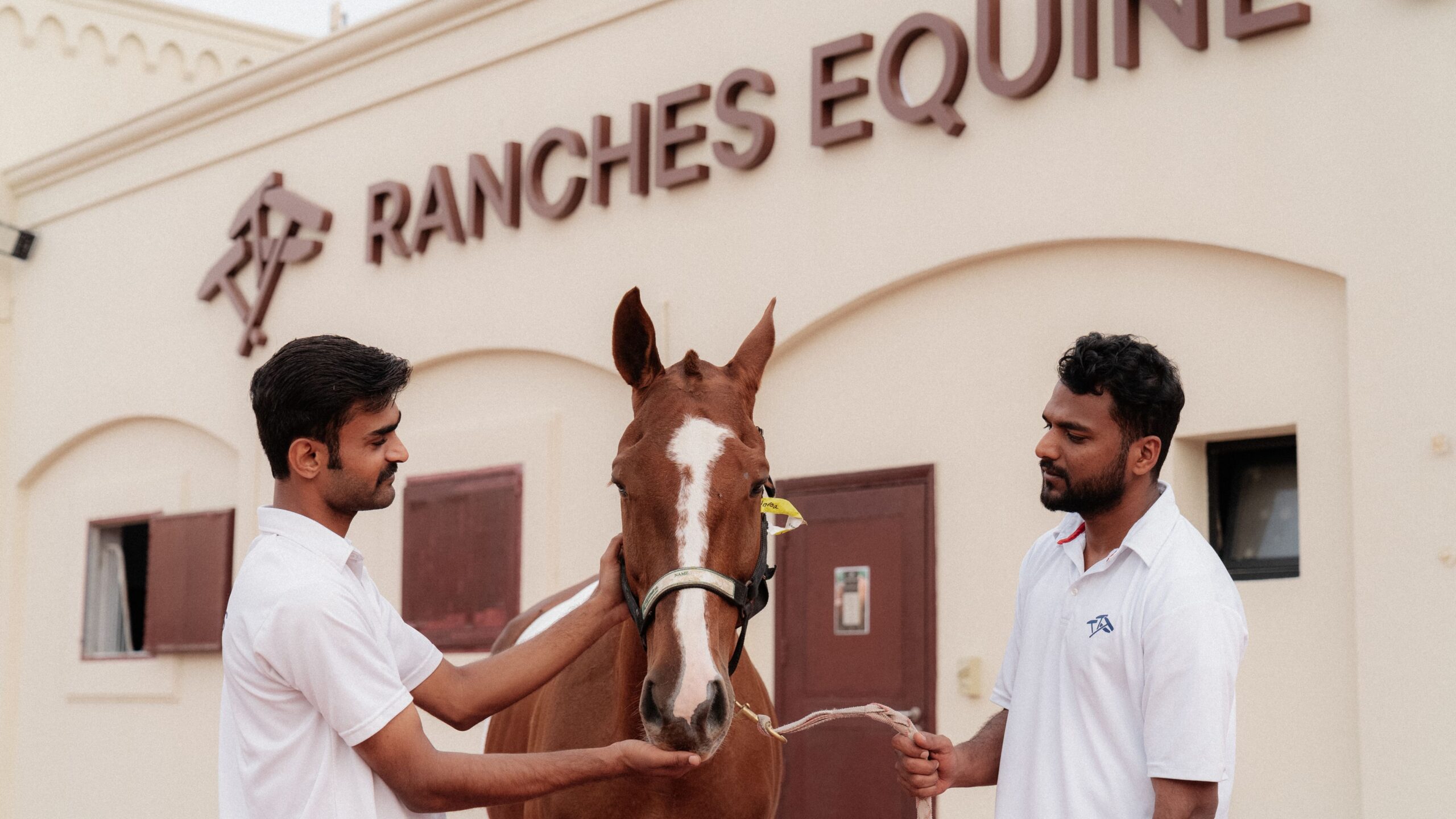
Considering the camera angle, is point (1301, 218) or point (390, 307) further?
point (390, 307)

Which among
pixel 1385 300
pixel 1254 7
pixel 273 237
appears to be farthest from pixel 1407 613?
pixel 273 237

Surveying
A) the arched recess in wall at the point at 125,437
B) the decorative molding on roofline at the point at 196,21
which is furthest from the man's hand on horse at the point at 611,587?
the decorative molding on roofline at the point at 196,21

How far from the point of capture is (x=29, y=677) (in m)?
12.2

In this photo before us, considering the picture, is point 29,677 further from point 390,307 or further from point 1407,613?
point 1407,613

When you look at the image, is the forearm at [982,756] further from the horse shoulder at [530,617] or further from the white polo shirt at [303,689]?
the horse shoulder at [530,617]

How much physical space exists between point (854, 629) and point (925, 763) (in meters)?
3.88

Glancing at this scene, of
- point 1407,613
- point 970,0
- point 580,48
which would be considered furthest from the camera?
point 580,48

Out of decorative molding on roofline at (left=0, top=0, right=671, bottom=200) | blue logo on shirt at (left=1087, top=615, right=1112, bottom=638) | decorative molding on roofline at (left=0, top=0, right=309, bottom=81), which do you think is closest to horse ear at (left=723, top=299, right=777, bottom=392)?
blue logo on shirt at (left=1087, top=615, right=1112, bottom=638)

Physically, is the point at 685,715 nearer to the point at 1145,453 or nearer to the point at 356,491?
the point at 356,491

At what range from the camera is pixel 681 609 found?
9.20ft

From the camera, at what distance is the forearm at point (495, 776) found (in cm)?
255

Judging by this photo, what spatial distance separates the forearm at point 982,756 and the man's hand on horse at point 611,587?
0.73 m

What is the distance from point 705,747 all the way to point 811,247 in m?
4.70

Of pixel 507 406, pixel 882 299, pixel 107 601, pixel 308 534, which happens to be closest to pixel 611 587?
pixel 308 534
